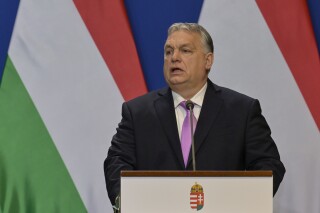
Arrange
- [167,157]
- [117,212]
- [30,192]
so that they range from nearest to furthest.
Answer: [117,212]
[167,157]
[30,192]

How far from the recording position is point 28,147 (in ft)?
10.5

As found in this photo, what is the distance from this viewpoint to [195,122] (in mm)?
2553

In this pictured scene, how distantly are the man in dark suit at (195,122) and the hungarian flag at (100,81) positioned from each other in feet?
1.99

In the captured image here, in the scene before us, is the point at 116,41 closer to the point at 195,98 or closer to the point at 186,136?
the point at 195,98

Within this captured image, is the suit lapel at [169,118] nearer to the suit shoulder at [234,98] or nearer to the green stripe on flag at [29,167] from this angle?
the suit shoulder at [234,98]

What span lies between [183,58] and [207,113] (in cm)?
24

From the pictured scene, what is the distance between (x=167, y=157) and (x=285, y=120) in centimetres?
93

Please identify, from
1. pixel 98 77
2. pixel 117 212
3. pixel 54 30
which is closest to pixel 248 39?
pixel 98 77

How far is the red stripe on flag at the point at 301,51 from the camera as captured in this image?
10.6 feet

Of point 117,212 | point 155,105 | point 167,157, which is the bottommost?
point 117,212

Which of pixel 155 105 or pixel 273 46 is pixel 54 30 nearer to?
pixel 155 105

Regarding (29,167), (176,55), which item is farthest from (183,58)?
(29,167)

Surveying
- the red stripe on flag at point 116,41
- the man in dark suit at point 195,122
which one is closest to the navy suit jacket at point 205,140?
the man in dark suit at point 195,122

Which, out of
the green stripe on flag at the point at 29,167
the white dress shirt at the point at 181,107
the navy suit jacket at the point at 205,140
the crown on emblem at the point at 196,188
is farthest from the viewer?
the green stripe on flag at the point at 29,167
